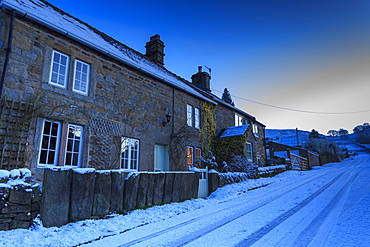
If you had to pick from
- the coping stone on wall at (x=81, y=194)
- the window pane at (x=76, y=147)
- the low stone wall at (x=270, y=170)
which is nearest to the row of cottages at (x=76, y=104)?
the window pane at (x=76, y=147)

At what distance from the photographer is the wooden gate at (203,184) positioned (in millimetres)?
8773

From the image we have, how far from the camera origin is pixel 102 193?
17.4 ft

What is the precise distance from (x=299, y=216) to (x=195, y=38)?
11957 millimetres

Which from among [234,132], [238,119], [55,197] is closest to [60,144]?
[55,197]

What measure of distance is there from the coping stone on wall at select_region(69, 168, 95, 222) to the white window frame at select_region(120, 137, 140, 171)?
13.5 feet

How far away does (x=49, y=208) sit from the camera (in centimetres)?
439

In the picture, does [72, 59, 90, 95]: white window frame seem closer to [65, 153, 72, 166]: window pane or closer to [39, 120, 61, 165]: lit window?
[39, 120, 61, 165]: lit window

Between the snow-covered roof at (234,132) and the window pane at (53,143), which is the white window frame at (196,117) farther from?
the window pane at (53,143)

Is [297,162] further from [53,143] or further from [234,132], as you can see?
[53,143]

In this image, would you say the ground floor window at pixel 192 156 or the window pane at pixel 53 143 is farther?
the ground floor window at pixel 192 156

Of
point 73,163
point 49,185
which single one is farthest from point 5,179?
point 73,163

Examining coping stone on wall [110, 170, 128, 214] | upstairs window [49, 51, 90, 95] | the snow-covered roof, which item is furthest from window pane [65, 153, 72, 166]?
the snow-covered roof

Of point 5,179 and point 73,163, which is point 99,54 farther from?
point 5,179

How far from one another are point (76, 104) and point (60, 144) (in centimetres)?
146
